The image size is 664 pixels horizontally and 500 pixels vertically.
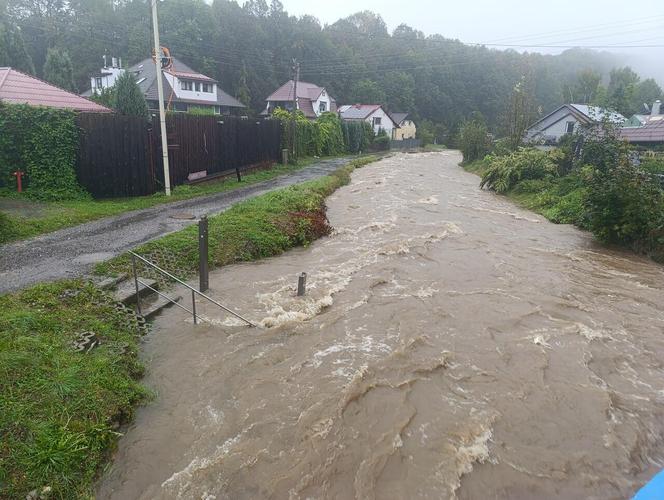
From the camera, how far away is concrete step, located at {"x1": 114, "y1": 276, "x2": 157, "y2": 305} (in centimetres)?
705

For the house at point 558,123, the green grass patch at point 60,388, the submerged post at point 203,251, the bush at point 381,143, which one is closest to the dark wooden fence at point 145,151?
the submerged post at point 203,251

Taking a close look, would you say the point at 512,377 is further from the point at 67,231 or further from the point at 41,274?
the point at 67,231

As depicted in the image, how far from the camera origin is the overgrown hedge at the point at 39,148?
11.4 m

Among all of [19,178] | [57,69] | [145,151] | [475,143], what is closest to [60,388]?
[19,178]

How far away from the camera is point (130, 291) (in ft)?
23.8

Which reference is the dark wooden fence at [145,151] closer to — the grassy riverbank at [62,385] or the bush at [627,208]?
the grassy riverbank at [62,385]

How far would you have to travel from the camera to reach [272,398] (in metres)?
5.35

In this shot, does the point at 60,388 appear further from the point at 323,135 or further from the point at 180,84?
the point at 180,84

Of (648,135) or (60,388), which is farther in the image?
(648,135)

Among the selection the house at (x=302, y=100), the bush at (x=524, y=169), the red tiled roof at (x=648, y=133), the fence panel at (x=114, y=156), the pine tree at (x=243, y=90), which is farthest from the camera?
the pine tree at (x=243, y=90)

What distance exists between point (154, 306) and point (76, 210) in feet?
17.1

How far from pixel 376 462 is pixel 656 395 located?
12.8ft

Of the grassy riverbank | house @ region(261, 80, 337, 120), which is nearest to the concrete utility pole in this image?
the grassy riverbank

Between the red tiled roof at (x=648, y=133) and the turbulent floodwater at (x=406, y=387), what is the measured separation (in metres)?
12.6
